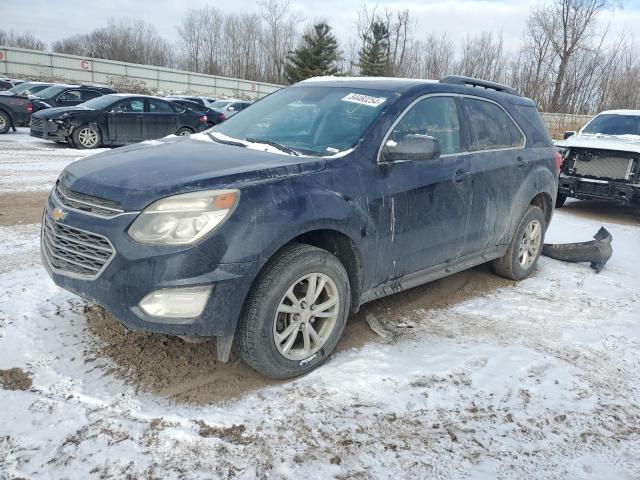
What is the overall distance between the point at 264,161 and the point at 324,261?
688 millimetres

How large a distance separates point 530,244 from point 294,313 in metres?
3.30

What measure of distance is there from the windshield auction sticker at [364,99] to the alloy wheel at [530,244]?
7.53 feet

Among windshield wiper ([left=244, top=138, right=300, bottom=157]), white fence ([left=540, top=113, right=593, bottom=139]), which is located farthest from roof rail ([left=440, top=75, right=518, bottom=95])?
white fence ([left=540, top=113, right=593, bottom=139])

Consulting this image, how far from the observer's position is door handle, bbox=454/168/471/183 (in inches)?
160

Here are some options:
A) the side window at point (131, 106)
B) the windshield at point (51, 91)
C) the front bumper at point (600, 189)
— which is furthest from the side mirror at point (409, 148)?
the windshield at point (51, 91)

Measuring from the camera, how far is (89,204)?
285 cm

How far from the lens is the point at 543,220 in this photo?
5.48 meters

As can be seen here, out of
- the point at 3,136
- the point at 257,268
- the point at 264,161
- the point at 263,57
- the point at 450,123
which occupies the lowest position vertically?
the point at 3,136

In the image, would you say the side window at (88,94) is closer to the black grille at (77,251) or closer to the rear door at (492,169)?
the rear door at (492,169)

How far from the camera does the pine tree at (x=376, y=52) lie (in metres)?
47.7

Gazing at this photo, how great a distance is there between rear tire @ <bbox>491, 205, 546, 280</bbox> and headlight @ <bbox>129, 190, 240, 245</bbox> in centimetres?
337

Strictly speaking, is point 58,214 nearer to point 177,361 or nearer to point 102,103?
point 177,361

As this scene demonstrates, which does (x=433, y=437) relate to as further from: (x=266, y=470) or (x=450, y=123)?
(x=450, y=123)

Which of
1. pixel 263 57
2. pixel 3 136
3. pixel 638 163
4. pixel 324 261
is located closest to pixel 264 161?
pixel 324 261
